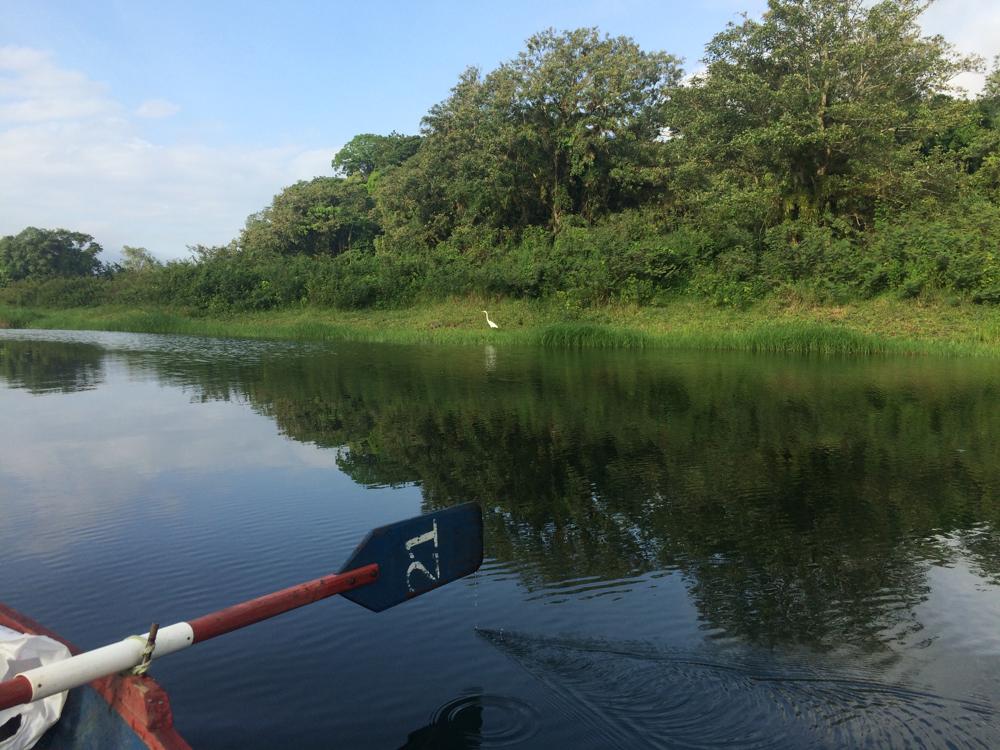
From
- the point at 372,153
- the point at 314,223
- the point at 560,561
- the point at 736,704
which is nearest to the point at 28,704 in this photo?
the point at 736,704

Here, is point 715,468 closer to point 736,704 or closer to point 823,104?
point 736,704

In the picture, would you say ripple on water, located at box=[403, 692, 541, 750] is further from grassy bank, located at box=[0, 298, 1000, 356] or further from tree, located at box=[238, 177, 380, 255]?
tree, located at box=[238, 177, 380, 255]

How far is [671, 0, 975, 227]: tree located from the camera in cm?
2334

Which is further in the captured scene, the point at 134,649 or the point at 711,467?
the point at 711,467

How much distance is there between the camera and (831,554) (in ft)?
18.2

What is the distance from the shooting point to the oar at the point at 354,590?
99.5 inches

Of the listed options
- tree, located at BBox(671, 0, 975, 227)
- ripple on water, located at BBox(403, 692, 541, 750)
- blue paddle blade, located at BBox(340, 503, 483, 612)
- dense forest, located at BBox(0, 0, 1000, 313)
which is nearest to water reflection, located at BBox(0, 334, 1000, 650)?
blue paddle blade, located at BBox(340, 503, 483, 612)

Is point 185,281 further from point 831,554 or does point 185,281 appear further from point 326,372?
point 831,554

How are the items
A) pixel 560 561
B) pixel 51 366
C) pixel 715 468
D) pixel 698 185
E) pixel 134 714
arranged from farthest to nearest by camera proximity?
pixel 698 185 < pixel 51 366 < pixel 715 468 < pixel 560 561 < pixel 134 714

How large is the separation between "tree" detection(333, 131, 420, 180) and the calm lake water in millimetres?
37581

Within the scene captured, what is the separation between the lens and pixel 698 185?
92.9 feet

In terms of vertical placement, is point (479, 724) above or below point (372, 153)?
below

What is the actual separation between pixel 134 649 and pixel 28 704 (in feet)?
1.48

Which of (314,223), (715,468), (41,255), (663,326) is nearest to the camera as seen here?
(715,468)
